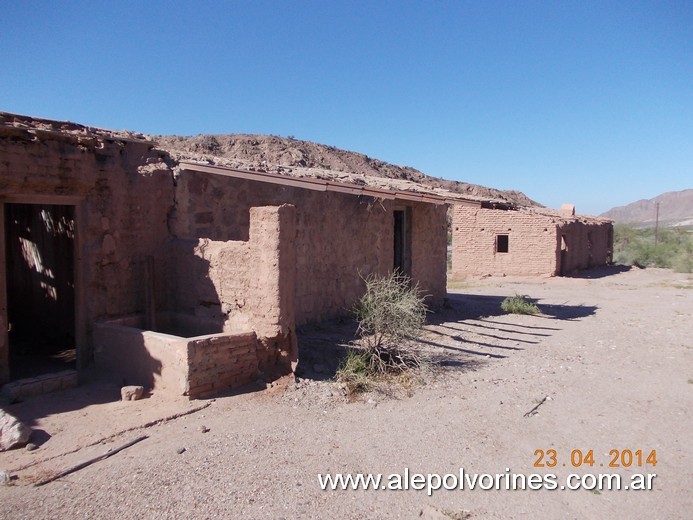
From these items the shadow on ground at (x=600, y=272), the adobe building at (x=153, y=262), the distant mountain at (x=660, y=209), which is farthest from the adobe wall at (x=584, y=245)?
the distant mountain at (x=660, y=209)

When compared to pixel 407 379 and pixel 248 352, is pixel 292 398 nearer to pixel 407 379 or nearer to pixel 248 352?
pixel 248 352

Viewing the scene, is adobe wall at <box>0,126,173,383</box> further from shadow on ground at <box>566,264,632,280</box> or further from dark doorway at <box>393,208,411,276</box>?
shadow on ground at <box>566,264,632,280</box>

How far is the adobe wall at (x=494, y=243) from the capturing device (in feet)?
60.0

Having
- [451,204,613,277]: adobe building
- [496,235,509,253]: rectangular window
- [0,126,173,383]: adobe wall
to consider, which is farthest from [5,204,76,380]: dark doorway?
[496,235,509,253]: rectangular window

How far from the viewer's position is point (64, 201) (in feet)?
20.2

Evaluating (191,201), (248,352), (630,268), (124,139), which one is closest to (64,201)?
(124,139)

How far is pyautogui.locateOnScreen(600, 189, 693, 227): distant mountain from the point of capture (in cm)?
10581

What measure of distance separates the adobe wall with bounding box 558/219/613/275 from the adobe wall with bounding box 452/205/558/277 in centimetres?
82

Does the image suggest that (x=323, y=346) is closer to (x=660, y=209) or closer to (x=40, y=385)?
(x=40, y=385)

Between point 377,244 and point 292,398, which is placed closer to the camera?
point 292,398

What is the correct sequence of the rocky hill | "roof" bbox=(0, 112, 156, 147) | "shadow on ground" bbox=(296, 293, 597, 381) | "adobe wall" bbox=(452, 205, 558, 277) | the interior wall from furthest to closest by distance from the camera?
1. the rocky hill
2. "adobe wall" bbox=(452, 205, 558, 277)
3. the interior wall
4. "shadow on ground" bbox=(296, 293, 597, 381)
5. "roof" bbox=(0, 112, 156, 147)

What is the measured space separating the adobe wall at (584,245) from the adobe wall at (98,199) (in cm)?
1513

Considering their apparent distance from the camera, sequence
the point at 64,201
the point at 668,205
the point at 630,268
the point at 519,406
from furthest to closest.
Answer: the point at 668,205 < the point at 630,268 < the point at 64,201 < the point at 519,406

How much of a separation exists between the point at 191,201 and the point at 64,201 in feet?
5.18
